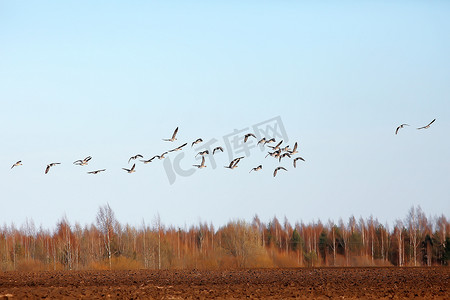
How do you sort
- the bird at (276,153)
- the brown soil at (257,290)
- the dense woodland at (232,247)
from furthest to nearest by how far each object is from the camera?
the dense woodland at (232,247) < the bird at (276,153) < the brown soil at (257,290)

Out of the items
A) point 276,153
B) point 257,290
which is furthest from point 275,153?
point 257,290

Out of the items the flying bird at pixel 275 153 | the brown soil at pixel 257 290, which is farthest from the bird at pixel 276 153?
the brown soil at pixel 257 290

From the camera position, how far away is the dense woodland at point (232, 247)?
74312mm

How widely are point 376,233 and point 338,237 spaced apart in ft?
25.1

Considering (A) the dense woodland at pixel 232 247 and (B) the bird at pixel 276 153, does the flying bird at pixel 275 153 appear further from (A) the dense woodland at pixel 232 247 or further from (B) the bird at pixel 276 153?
(A) the dense woodland at pixel 232 247

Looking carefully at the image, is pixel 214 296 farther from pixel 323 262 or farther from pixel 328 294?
pixel 323 262

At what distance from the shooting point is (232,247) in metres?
→ 76.0

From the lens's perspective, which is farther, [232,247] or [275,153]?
[232,247]

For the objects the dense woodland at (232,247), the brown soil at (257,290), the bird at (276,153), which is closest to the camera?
the brown soil at (257,290)

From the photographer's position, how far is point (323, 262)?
91125 mm

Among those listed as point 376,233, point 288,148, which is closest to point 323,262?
point 376,233

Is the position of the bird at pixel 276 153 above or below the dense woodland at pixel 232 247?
above

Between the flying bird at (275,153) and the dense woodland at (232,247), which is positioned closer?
the flying bird at (275,153)

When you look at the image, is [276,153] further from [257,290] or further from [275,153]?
[257,290]
